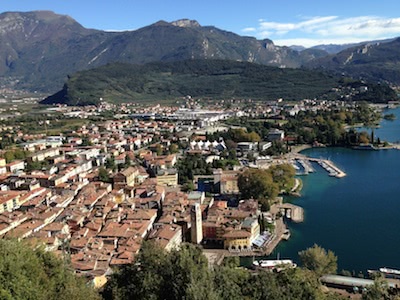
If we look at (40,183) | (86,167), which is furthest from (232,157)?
(40,183)

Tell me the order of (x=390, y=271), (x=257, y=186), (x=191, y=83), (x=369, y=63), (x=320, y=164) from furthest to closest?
1. (x=369, y=63)
2. (x=191, y=83)
3. (x=320, y=164)
4. (x=257, y=186)
5. (x=390, y=271)

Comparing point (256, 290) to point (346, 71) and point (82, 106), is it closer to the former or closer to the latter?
point (82, 106)

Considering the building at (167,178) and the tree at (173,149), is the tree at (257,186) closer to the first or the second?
the building at (167,178)

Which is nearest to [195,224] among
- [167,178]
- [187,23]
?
[167,178]

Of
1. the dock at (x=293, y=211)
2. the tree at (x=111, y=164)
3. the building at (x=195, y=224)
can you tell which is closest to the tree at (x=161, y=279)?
the building at (x=195, y=224)

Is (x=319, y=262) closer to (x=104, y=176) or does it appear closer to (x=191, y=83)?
(x=104, y=176)

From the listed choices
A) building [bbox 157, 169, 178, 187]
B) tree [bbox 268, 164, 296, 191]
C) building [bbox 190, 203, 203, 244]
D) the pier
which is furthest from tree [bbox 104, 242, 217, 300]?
the pier

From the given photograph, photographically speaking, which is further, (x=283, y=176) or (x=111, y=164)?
(x=111, y=164)
